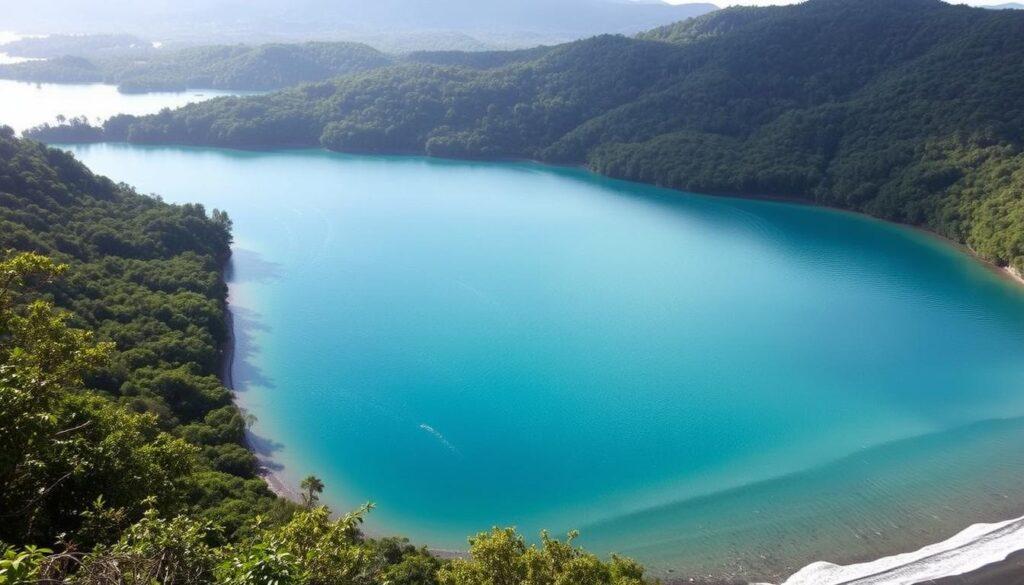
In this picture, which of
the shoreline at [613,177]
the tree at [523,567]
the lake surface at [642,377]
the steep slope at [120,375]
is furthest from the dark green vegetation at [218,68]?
the tree at [523,567]

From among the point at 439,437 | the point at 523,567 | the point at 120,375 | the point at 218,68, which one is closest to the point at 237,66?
the point at 218,68

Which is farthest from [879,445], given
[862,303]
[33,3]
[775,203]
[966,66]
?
[33,3]

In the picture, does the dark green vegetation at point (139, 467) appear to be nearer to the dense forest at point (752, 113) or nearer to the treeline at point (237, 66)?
the dense forest at point (752, 113)

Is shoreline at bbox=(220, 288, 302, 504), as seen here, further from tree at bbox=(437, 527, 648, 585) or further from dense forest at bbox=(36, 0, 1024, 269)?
dense forest at bbox=(36, 0, 1024, 269)

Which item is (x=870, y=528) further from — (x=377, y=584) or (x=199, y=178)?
(x=199, y=178)

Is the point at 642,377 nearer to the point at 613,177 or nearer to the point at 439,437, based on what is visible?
the point at 439,437

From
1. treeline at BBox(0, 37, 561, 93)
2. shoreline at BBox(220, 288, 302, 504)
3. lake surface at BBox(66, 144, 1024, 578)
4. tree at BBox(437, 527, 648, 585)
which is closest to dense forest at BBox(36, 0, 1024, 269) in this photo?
lake surface at BBox(66, 144, 1024, 578)
